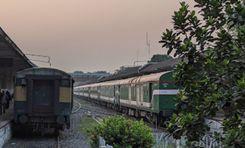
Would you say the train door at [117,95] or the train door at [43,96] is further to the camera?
the train door at [117,95]

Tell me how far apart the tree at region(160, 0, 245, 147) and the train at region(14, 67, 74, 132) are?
55.4 feet

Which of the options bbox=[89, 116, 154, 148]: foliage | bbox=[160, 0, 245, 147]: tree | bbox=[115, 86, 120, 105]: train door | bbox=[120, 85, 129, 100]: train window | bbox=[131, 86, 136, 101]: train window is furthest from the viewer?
bbox=[115, 86, 120, 105]: train door

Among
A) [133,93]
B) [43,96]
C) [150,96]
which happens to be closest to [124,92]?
[133,93]

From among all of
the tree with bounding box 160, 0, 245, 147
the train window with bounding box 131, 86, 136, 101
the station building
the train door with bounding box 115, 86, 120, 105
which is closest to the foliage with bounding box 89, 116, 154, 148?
the tree with bounding box 160, 0, 245, 147

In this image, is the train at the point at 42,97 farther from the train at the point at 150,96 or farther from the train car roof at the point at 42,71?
the train at the point at 150,96

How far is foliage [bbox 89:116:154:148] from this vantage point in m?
11.3

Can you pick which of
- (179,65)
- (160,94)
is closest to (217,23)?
(179,65)

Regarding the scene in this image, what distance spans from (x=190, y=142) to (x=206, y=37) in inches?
36.6

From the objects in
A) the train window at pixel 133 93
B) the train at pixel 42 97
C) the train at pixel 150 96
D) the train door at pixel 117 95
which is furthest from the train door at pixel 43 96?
the train door at pixel 117 95

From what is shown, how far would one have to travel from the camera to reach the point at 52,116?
2172 cm

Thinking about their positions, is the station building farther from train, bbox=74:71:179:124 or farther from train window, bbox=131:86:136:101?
train window, bbox=131:86:136:101

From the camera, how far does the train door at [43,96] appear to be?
21.8 m

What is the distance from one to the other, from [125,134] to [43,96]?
10999mm

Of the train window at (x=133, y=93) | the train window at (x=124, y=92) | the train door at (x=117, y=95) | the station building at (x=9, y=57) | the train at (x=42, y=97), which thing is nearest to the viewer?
the station building at (x=9, y=57)
